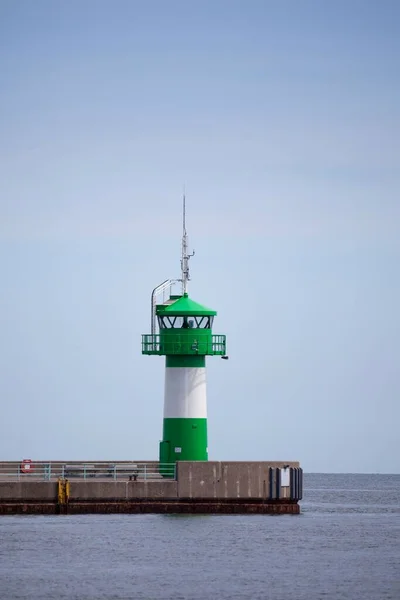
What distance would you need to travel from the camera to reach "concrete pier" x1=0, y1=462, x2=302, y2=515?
180ft

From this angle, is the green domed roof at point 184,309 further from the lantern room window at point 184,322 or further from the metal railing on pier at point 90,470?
the metal railing on pier at point 90,470

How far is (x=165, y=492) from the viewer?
182 feet

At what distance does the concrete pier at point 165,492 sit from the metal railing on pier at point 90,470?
18.3 inches

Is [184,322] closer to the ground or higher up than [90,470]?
higher up

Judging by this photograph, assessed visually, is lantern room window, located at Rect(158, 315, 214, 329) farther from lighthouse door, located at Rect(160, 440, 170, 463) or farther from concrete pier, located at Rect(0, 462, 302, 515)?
concrete pier, located at Rect(0, 462, 302, 515)

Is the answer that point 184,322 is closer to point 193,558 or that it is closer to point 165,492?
point 165,492

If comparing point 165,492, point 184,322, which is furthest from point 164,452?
point 184,322

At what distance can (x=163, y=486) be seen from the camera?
55.6 m

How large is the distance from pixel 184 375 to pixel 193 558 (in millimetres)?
10859

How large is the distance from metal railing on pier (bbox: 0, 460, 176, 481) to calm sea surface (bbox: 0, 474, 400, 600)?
5.55ft

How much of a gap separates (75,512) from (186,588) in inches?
506

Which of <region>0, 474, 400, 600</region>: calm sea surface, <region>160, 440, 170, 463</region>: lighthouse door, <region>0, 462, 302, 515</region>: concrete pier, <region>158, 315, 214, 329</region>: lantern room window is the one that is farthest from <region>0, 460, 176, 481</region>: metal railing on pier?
<region>158, 315, 214, 329</region>: lantern room window

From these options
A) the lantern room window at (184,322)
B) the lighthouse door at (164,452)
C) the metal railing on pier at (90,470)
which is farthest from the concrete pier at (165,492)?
the lantern room window at (184,322)

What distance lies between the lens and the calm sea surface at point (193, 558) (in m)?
43.0
